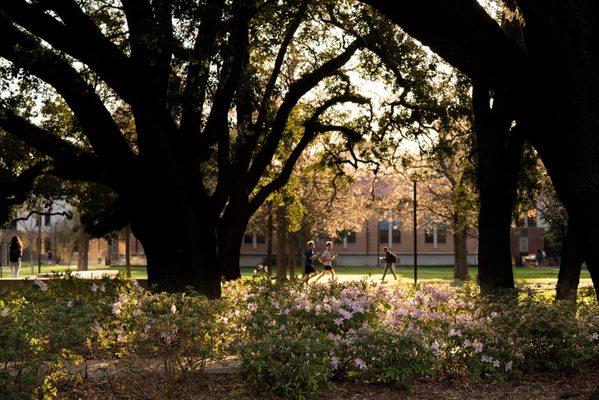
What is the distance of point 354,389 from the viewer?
792 cm

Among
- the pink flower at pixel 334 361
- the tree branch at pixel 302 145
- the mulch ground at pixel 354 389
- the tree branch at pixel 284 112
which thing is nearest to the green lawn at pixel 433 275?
the tree branch at pixel 302 145

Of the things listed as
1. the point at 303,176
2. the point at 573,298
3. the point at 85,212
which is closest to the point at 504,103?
the point at 573,298

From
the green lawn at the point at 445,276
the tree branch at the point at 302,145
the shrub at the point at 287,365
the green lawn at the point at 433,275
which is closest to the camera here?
the shrub at the point at 287,365

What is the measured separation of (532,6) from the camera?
705cm

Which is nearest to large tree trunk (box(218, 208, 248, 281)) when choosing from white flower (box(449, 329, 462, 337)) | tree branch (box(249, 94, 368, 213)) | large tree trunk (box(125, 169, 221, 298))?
tree branch (box(249, 94, 368, 213))

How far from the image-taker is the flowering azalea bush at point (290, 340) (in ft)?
24.1

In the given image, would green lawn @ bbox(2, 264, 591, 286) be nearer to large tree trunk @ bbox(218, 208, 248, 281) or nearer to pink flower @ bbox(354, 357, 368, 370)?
large tree trunk @ bbox(218, 208, 248, 281)

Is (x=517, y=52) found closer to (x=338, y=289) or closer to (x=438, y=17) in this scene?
(x=438, y=17)

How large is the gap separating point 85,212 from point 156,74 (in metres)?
9.05

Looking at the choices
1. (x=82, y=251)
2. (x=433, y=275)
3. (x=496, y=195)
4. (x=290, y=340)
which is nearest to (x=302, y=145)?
(x=496, y=195)

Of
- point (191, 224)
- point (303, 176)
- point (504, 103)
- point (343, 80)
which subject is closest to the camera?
point (504, 103)

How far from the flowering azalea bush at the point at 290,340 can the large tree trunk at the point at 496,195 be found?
5446 millimetres

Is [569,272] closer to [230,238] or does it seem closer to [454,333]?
[230,238]

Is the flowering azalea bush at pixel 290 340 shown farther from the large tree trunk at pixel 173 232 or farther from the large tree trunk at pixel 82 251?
the large tree trunk at pixel 82 251
